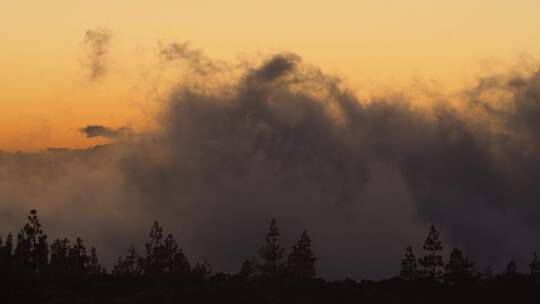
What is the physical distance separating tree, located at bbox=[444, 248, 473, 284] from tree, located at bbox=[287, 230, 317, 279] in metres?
38.2

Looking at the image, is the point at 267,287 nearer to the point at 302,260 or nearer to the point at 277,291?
the point at 277,291

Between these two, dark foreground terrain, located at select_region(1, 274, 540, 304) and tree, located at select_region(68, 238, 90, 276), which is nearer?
dark foreground terrain, located at select_region(1, 274, 540, 304)

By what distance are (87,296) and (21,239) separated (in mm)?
36884

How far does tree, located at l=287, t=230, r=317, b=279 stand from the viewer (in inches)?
7042

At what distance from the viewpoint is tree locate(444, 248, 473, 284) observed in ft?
468

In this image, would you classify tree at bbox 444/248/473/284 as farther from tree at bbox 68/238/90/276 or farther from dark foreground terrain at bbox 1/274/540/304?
tree at bbox 68/238/90/276

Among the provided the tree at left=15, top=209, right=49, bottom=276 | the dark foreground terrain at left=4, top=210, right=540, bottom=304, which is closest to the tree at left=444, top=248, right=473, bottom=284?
the dark foreground terrain at left=4, top=210, right=540, bottom=304

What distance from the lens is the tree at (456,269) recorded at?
142 m

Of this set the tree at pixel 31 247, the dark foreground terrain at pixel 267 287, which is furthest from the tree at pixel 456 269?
the tree at pixel 31 247

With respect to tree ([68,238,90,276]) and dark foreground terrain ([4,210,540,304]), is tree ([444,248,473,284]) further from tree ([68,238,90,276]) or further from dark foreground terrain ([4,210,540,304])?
tree ([68,238,90,276])

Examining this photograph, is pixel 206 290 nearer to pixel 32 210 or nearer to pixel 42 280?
pixel 42 280

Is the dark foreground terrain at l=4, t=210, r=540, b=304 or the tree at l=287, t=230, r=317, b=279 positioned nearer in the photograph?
the dark foreground terrain at l=4, t=210, r=540, b=304

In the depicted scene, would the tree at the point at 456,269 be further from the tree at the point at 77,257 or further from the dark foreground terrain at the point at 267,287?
the tree at the point at 77,257

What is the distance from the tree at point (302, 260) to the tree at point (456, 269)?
38.2 metres
